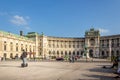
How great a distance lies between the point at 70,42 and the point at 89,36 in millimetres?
17511

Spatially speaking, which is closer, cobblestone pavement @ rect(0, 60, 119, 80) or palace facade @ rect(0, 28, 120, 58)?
cobblestone pavement @ rect(0, 60, 119, 80)

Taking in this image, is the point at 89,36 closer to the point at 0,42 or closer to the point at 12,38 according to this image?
the point at 12,38

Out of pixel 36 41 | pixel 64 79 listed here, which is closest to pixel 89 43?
pixel 36 41

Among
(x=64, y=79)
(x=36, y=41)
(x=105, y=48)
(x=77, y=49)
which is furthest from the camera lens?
(x=77, y=49)

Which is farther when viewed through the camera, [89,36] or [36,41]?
[89,36]

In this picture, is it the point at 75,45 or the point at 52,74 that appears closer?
the point at 52,74

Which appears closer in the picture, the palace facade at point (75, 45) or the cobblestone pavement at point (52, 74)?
the cobblestone pavement at point (52, 74)

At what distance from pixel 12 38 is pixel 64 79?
9520cm

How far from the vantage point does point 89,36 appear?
161750mm

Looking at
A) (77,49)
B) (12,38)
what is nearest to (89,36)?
(77,49)

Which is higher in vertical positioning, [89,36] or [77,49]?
[89,36]

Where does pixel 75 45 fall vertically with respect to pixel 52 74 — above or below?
→ above

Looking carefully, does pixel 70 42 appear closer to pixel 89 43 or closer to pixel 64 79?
pixel 89 43

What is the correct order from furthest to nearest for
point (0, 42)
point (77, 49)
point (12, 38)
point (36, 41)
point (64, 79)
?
point (77, 49) → point (36, 41) → point (12, 38) → point (0, 42) → point (64, 79)
